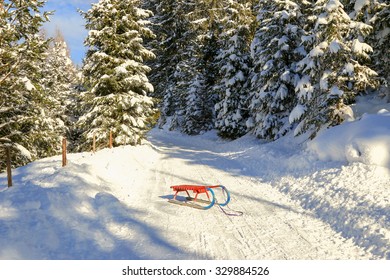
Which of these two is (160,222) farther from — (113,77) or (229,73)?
(229,73)

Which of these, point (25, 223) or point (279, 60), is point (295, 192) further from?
point (279, 60)

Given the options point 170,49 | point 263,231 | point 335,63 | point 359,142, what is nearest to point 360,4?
point 335,63

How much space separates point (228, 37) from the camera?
82.3ft

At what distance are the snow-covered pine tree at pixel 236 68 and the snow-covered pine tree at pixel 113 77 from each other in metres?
8.55

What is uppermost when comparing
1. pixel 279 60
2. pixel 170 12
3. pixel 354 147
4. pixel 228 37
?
pixel 170 12

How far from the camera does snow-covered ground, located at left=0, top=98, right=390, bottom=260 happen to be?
20.0ft

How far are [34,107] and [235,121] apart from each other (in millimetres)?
14699

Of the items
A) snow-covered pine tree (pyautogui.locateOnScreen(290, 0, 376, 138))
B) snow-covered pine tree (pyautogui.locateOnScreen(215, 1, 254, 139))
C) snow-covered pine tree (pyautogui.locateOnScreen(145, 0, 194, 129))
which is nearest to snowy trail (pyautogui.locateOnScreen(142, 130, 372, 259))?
snow-covered pine tree (pyautogui.locateOnScreen(290, 0, 376, 138))

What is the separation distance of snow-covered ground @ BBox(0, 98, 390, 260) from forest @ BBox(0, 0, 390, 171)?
2.91m

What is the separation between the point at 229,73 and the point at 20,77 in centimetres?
1479

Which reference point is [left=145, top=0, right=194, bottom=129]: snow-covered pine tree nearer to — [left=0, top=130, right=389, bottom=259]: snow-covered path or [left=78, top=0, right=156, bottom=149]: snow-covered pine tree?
[left=78, top=0, right=156, bottom=149]: snow-covered pine tree

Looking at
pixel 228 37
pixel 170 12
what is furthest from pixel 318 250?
pixel 170 12

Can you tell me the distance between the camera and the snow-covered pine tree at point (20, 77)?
13258 millimetres
